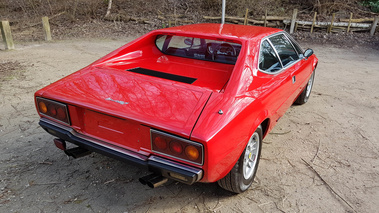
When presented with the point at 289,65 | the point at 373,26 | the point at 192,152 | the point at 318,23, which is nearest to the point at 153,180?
the point at 192,152

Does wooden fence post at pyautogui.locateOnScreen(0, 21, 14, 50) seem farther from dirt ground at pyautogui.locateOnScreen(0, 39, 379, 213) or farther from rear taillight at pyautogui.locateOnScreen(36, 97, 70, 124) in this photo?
rear taillight at pyautogui.locateOnScreen(36, 97, 70, 124)

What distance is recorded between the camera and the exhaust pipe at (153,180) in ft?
7.28

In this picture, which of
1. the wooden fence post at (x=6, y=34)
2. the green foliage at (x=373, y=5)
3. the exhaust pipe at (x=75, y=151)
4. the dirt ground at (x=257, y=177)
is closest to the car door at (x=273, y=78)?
the dirt ground at (x=257, y=177)

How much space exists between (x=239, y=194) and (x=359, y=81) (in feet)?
16.8

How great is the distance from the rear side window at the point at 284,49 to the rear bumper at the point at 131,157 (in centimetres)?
203

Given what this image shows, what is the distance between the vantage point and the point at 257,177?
3059 millimetres

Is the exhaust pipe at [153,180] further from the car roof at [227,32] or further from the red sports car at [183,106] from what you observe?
the car roof at [227,32]

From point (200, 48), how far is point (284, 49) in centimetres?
110

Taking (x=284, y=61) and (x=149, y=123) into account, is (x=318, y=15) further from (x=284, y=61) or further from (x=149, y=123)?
(x=149, y=123)

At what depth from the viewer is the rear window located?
336 cm

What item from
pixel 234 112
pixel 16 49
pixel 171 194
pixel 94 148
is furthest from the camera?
pixel 16 49

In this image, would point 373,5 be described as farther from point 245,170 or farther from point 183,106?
point 183,106

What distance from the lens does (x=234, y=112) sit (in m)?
2.32

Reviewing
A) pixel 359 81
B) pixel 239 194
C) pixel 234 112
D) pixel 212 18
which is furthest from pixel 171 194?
pixel 212 18
